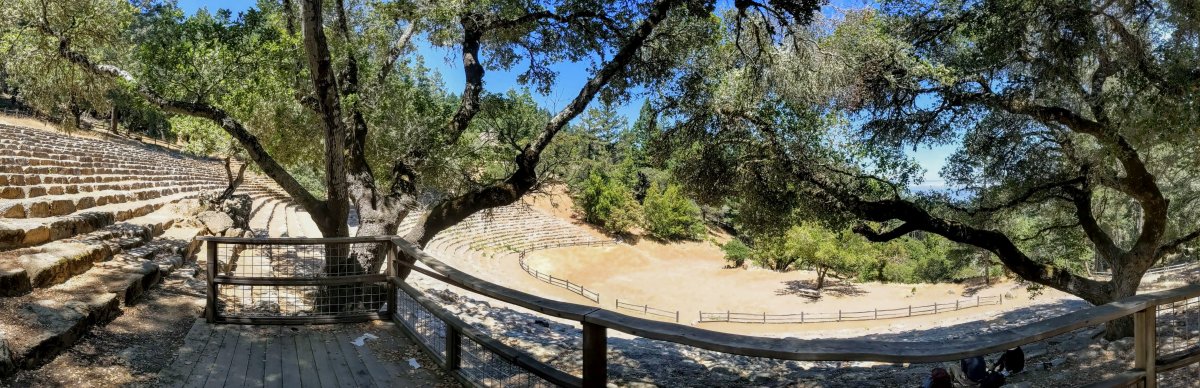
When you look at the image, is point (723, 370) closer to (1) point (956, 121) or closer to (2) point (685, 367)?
(2) point (685, 367)

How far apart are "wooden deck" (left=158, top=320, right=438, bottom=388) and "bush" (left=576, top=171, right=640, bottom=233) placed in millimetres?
37268

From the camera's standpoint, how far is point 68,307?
4316 mm

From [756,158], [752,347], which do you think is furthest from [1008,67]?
[752,347]

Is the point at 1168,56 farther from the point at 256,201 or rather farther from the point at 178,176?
the point at 178,176

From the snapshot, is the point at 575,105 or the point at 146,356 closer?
the point at 146,356

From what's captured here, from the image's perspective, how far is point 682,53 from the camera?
9.52m

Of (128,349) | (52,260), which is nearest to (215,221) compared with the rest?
(52,260)

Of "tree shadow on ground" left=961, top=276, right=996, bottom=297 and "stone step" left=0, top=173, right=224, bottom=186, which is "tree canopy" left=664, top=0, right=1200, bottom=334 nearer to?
"stone step" left=0, top=173, right=224, bottom=186

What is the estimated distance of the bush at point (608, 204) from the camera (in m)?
42.4

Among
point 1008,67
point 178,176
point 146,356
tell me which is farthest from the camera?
point 178,176

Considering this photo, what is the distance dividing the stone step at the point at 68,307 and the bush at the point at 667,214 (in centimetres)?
3628

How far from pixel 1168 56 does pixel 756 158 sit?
470 cm

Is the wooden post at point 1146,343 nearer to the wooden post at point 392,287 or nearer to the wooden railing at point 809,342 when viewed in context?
the wooden railing at point 809,342

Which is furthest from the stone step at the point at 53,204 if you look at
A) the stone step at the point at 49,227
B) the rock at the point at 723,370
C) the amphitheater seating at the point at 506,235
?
the amphitheater seating at the point at 506,235
